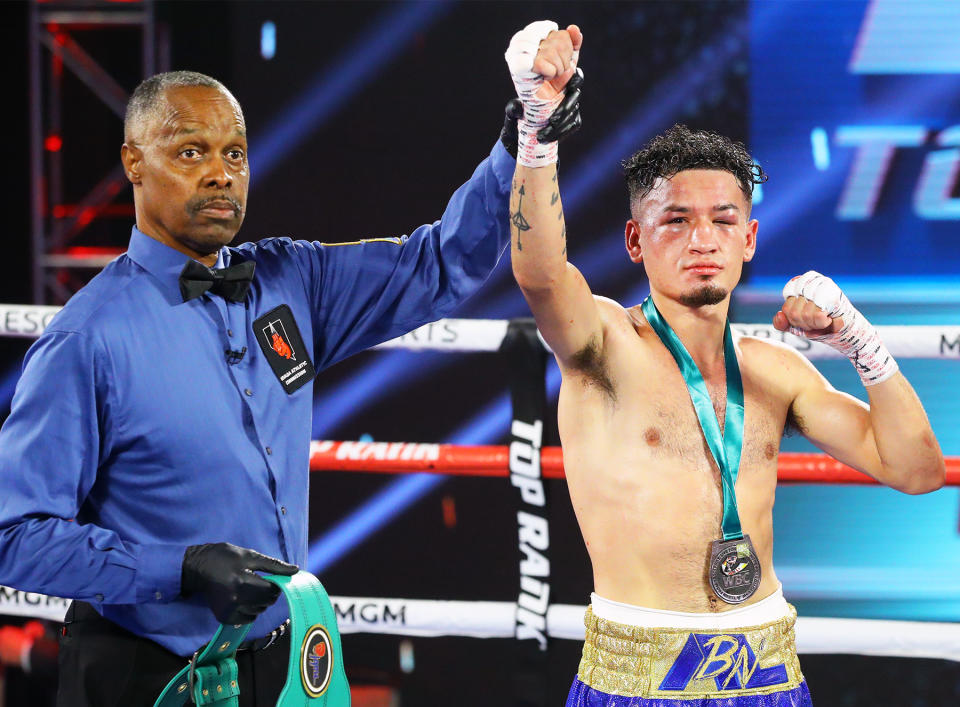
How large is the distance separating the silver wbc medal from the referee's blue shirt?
1.95ft

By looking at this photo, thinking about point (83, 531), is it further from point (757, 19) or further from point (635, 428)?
point (757, 19)

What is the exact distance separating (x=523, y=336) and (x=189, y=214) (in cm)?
103

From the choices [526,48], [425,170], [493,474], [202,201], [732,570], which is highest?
[425,170]

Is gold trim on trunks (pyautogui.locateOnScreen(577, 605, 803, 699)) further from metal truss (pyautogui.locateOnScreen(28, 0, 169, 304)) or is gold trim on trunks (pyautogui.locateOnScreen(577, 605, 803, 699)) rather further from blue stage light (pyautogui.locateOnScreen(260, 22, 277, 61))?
blue stage light (pyautogui.locateOnScreen(260, 22, 277, 61))

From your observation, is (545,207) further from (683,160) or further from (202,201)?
(202,201)

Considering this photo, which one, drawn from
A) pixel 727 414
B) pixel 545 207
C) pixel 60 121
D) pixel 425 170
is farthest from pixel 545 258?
pixel 60 121

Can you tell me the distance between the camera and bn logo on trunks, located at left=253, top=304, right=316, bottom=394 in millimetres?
1631

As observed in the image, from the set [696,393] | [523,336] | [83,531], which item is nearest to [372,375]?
[523,336]

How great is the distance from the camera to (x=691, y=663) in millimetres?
1676

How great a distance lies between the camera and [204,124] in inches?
63.2

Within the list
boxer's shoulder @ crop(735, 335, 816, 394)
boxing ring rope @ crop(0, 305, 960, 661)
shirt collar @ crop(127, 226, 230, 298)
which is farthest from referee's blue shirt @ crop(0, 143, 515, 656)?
boxing ring rope @ crop(0, 305, 960, 661)

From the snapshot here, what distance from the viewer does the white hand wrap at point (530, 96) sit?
1427mm

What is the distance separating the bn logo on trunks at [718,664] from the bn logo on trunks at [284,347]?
2.39ft

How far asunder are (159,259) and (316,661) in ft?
2.09
